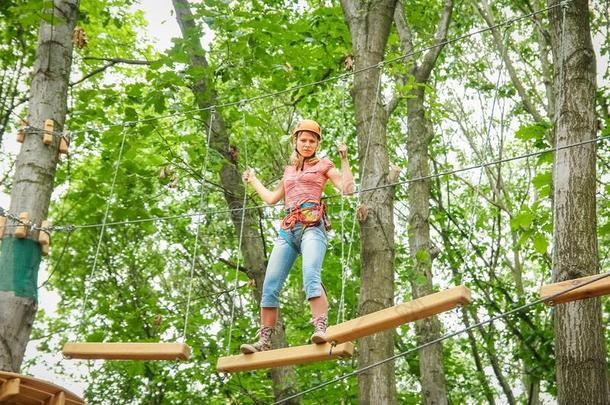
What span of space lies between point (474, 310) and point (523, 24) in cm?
437

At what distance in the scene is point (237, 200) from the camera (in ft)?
22.4

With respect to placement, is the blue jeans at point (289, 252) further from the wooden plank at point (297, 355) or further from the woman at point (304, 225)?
the wooden plank at point (297, 355)

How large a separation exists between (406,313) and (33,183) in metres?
2.71

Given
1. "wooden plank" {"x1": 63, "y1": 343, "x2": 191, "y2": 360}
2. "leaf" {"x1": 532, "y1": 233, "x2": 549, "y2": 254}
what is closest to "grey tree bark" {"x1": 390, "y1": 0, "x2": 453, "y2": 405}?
"leaf" {"x1": 532, "y1": 233, "x2": 549, "y2": 254}

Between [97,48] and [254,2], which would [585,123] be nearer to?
[254,2]

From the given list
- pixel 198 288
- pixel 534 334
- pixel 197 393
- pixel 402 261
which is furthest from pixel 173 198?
pixel 534 334

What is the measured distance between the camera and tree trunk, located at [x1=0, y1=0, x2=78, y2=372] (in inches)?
171

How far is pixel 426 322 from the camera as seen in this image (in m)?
7.80

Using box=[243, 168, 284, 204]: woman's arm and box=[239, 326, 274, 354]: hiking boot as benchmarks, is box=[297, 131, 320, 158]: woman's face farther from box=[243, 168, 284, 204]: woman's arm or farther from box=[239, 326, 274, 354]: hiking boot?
box=[239, 326, 274, 354]: hiking boot

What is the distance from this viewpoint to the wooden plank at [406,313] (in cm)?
316

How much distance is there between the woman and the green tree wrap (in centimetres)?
147

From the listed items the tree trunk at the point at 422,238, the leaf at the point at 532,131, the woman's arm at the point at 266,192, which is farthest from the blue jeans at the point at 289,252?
the tree trunk at the point at 422,238

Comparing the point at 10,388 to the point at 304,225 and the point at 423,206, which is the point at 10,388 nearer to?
the point at 304,225

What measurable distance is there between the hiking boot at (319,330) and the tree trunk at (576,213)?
1.36 meters
